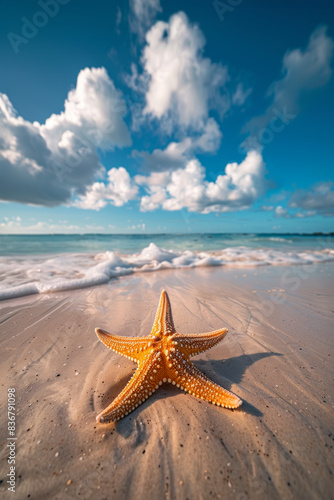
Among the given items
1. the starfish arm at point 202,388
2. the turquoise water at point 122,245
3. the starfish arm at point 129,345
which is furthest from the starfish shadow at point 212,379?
the turquoise water at point 122,245

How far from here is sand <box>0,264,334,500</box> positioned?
1449 millimetres

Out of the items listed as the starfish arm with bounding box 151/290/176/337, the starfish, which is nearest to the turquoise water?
the starfish arm with bounding box 151/290/176/337

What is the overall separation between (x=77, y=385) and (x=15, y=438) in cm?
65

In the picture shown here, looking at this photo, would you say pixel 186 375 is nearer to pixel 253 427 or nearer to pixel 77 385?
pixel 253 427

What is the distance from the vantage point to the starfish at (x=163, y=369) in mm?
1837

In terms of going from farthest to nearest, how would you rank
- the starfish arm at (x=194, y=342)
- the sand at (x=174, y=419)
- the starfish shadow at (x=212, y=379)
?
the starfish arm at (x=194, y=342) < the starfish shadow at (x=212, y=379) < the sand at (x=174, y=419)

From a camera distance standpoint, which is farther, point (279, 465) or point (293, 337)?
point (293, 337)

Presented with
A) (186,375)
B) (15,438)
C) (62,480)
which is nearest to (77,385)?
(15,438)

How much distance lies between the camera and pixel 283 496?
1387 millimetres

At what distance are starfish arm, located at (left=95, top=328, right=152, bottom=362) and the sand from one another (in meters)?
0.45

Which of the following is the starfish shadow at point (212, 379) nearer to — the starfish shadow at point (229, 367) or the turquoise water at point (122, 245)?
the starfish shadow at point (229, 367)

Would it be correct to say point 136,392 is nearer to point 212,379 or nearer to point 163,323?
point 163,323

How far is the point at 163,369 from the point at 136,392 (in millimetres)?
357

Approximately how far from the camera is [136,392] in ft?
6.23
